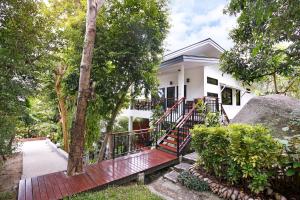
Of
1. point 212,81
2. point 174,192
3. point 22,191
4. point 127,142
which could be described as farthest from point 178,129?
point 212,81

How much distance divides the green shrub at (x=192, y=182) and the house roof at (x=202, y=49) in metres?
7.50

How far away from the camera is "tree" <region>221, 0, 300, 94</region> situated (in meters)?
3.26

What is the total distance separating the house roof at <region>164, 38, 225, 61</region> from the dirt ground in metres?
9.14

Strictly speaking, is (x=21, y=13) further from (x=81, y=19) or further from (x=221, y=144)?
(x=221, y=144)

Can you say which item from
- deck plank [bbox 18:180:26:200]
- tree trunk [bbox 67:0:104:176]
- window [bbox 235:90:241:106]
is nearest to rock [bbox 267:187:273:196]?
tree trunk [bbox 67:0:104:176]

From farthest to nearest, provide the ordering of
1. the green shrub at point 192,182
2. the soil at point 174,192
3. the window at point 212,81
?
the window at point 212,81 < the green shrub at point 192,182 < the soil at point 174,192

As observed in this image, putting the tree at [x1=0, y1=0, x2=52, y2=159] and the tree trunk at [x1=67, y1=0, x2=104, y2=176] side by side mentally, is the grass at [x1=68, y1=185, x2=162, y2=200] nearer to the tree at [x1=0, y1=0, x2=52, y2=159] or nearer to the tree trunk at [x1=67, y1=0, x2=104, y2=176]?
the tree trunk at [x1=67, y1=0, x2=104, y2=176]

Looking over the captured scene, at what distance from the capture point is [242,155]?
3.78m

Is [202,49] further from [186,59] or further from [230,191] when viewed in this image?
[230,191]

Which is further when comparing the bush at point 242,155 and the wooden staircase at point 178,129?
the wooden staircase at point 178,129

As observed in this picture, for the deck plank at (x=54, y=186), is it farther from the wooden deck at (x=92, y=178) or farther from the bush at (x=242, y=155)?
the bush at (x=242, y=155)

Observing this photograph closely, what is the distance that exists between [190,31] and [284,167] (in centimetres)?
1724

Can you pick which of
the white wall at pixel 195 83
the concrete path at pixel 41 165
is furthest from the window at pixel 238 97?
the concrete path at pixel 41 165

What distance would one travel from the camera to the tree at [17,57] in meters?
3.52
